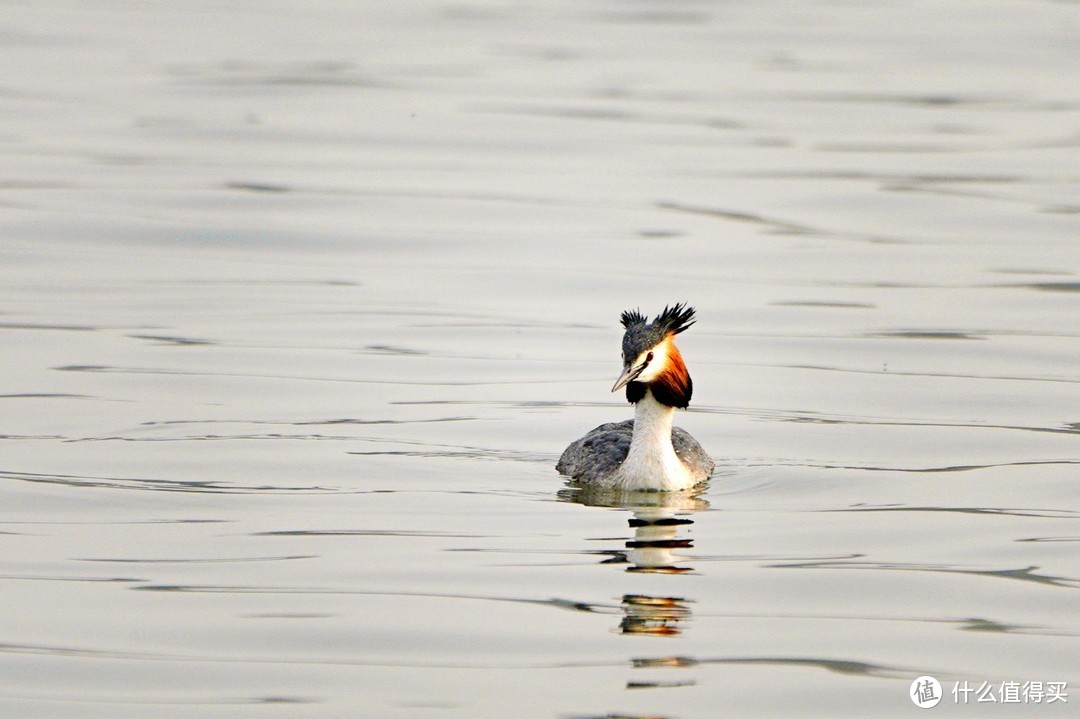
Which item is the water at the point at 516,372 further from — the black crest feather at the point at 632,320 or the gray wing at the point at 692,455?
the black crest feather at the point at 632,320

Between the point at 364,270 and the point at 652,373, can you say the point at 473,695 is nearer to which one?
the point at 652,373

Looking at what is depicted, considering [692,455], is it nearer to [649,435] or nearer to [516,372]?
[649,435]

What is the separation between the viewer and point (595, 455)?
12.4 meters

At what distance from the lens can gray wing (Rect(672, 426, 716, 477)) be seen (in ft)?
40.3

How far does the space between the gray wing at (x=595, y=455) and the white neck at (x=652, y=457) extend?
10 cm

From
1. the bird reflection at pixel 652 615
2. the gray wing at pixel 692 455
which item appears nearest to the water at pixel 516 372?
the bird reflection at pixel 652 615

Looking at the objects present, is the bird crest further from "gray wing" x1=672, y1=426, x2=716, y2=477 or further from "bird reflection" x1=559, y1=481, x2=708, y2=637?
"bird reflection" x1=559, y1=481, x2=708, y2=637

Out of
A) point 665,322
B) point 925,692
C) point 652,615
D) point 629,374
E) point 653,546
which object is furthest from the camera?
point 665,322

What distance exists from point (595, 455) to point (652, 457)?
0.45 m

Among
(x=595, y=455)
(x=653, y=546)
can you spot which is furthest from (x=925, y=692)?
(x=595, y=455)

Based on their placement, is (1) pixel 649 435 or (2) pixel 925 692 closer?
(2) pixel 925 692

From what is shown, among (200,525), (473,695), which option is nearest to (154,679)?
(473,695)

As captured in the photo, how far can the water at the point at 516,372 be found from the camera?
28.5 feet

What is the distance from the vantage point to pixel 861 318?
18.1 meters
